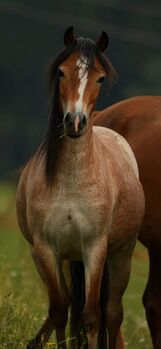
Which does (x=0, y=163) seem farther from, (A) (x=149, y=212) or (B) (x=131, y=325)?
(A) (x=149, y=212)

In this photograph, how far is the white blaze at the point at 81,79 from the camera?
6.18 m

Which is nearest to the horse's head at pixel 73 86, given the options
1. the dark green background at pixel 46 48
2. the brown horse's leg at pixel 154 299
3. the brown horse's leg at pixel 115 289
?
the brown horse's leg at pixel 115 289

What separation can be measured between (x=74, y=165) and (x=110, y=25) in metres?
20.4

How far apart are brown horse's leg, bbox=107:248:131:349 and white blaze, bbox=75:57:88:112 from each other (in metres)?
1.13

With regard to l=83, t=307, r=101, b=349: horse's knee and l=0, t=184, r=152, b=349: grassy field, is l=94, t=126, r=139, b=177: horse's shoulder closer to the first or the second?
l=0, t=184, r=152, b=349: grassy field

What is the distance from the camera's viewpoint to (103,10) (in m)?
28.2

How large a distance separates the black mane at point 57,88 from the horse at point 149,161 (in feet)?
4.82

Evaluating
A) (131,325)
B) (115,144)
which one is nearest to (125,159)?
(115,144)

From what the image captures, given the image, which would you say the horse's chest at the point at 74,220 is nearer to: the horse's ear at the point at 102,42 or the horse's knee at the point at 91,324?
the horse's knee at the point at 91,324

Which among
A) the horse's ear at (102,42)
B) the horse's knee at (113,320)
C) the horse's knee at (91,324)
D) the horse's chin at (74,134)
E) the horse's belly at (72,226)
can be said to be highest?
the horse's ear at (102,42)

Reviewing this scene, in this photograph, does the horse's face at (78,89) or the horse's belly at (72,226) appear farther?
the horse's belly at (72,226)

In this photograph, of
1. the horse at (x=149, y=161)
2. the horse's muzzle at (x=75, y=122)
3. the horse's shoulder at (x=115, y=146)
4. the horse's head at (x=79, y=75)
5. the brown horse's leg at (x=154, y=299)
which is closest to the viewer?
the horse's muzzle at (x=75, y=122)

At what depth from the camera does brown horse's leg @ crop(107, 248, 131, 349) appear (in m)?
7.02

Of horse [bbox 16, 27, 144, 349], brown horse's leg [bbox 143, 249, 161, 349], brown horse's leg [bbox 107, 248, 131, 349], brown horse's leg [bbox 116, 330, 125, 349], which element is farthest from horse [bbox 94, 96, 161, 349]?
horse [bbox 16, 27, 144, 349]
